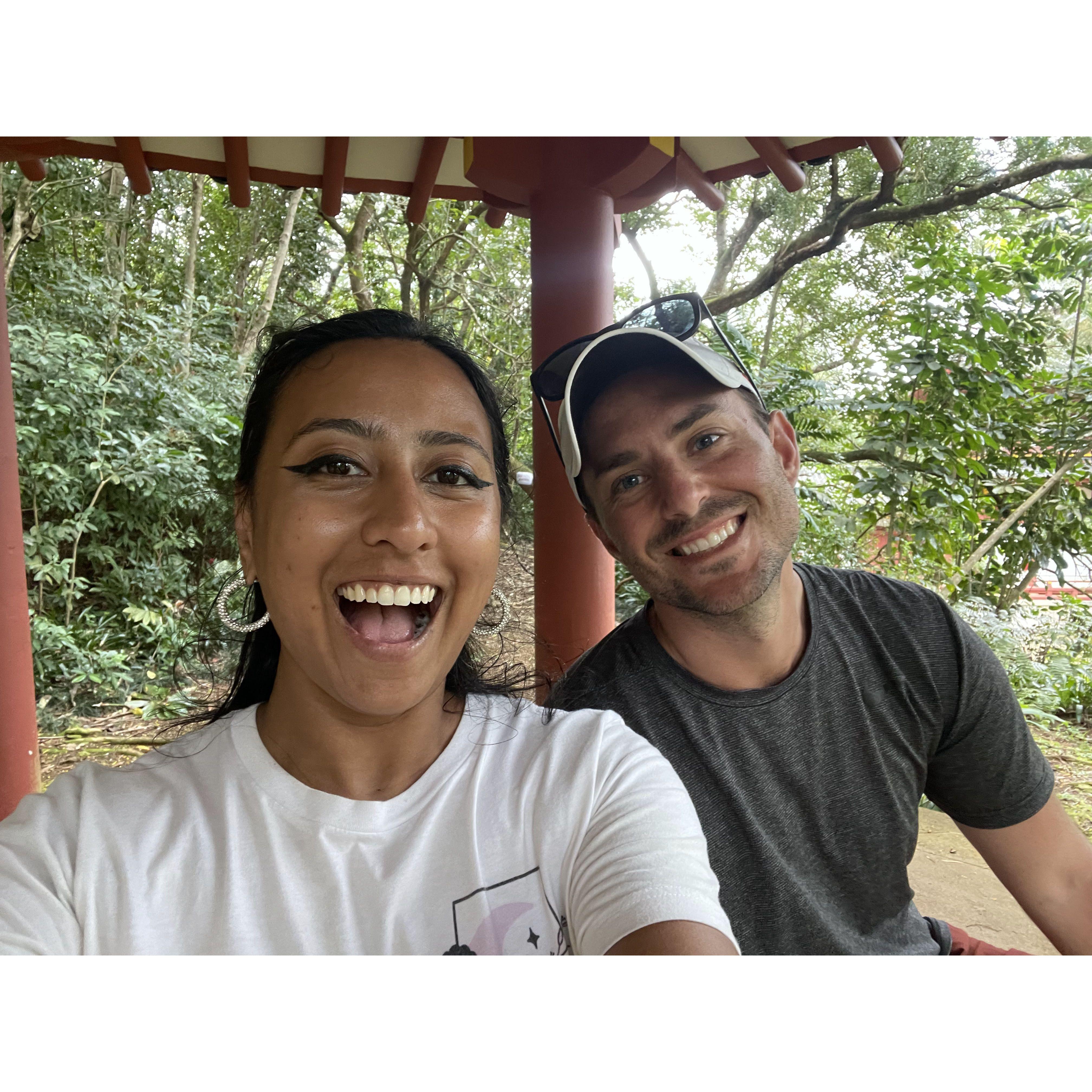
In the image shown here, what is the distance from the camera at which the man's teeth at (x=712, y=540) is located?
120 cm

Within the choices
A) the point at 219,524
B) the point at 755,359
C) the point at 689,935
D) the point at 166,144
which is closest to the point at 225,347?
the point at 219,524

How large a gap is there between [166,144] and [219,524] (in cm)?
367

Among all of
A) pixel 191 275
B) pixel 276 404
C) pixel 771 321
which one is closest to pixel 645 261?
pixel 771 321

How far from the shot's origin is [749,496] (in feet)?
4.05

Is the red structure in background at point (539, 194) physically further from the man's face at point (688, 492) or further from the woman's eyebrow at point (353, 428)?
the woman's eyebrow at point (353, 428)

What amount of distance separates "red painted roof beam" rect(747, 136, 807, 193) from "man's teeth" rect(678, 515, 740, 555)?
1151 millimetres

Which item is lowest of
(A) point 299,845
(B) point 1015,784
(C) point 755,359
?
(B) point 1015,784

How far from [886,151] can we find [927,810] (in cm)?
289

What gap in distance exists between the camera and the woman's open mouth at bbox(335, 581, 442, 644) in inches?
34.8

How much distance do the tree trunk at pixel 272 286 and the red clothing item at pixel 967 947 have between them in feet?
19.4

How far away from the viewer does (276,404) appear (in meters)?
1.00

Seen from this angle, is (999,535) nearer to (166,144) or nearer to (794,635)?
(794,635)

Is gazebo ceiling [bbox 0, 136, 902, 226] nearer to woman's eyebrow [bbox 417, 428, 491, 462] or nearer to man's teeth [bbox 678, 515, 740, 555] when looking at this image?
man's teeth [bbox 678, 515, 740, 555]
